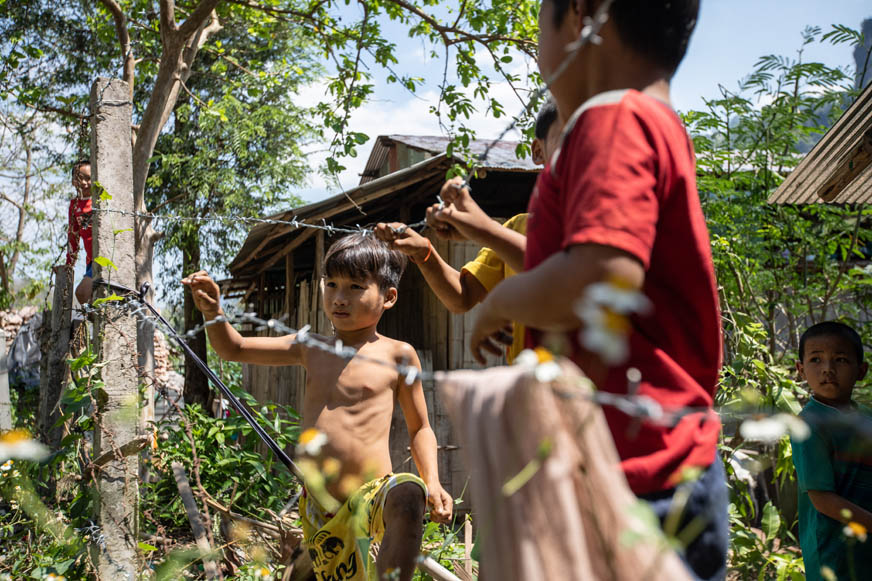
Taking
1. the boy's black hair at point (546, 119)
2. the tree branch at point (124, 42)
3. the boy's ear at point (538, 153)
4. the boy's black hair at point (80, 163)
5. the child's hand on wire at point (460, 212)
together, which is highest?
the tree branch at point (124, 42)

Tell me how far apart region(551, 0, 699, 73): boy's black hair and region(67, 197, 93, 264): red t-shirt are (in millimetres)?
2565

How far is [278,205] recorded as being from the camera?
12664mm

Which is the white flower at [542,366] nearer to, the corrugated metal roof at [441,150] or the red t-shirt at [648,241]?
the red t-shirt at [648,241]

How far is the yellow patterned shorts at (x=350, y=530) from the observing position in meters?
2.30

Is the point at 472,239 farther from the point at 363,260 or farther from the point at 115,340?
the point at 115,340

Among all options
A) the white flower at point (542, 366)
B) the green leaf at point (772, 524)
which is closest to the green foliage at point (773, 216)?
the green leaf at point (772, 524)

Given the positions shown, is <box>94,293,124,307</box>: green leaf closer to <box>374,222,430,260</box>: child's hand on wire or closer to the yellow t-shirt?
<box>374,222,430,260</box>: child's hand on wire

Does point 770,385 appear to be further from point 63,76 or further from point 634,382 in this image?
point 63,76

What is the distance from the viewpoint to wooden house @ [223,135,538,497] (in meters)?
6.49

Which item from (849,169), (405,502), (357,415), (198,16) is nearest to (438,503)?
(405,502)

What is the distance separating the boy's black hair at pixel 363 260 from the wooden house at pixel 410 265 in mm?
2805

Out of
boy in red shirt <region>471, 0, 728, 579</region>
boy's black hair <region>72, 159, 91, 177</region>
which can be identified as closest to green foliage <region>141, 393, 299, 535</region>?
boy's black hair <region>72, 159, 91, 177</region>

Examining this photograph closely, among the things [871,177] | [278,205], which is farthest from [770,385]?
[278,205]

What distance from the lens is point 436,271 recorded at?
1969 mm
